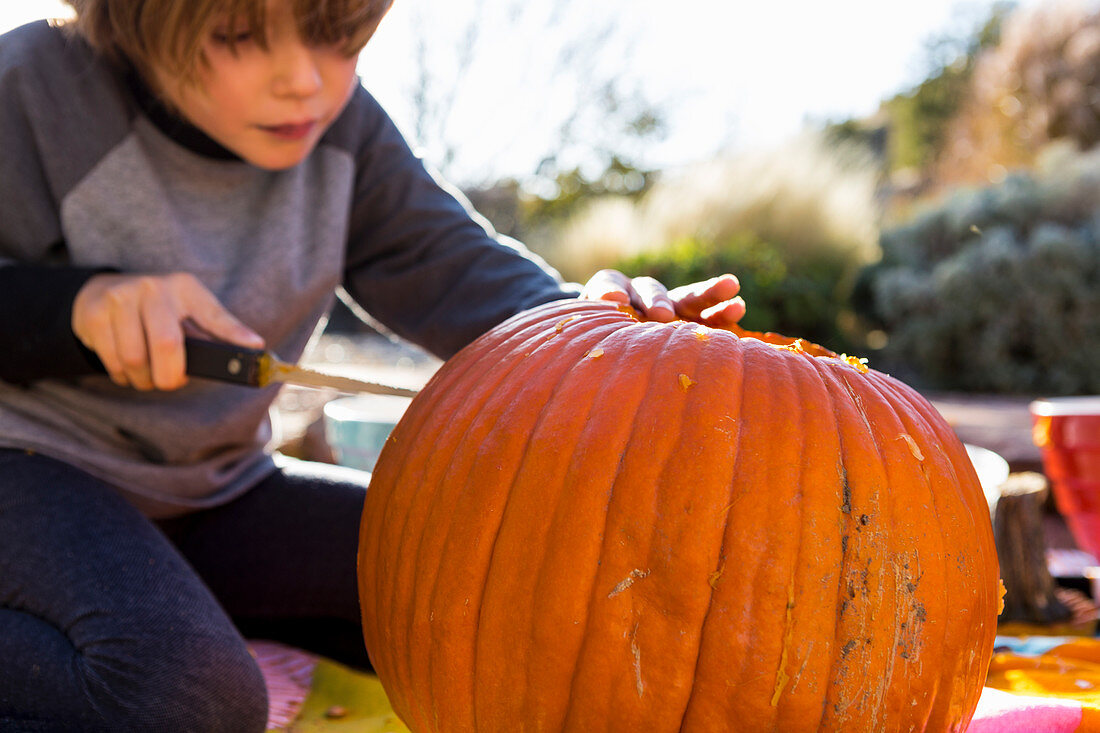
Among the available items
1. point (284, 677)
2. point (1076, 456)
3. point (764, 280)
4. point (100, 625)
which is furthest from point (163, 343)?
point (764, 280)

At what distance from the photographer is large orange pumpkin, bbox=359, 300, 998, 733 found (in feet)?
2.85

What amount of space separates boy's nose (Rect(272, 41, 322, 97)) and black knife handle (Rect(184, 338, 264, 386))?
43 centimetres

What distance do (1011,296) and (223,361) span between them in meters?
6.24

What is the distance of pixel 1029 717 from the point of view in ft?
3.78

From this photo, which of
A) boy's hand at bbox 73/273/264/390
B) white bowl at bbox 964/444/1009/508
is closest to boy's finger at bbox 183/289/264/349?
boy's hand at bbox 73/273/264/390

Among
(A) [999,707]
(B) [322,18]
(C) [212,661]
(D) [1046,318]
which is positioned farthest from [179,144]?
(D) [1046,318]

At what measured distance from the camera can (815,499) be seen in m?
0.89

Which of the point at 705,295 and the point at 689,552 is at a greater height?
the point at 705,295

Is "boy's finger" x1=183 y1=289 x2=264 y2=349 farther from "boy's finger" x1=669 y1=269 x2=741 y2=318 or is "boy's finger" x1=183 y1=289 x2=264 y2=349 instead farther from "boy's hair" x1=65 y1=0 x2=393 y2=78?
"boy's finger" x1=669 y1=269 x2=741 y2=318

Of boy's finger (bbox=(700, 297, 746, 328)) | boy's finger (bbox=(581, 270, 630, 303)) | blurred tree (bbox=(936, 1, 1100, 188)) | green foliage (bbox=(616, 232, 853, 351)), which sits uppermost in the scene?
blurred tree (bbox=(936, 1, 1100, 188))

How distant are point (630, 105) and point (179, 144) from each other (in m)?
10.3

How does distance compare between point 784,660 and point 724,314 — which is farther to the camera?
point 724,314

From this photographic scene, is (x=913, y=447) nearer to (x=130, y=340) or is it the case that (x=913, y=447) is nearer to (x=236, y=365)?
(x=236, y=365)

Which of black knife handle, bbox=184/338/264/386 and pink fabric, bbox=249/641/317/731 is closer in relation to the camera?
black knife handle, bbox=184/338/264/386
